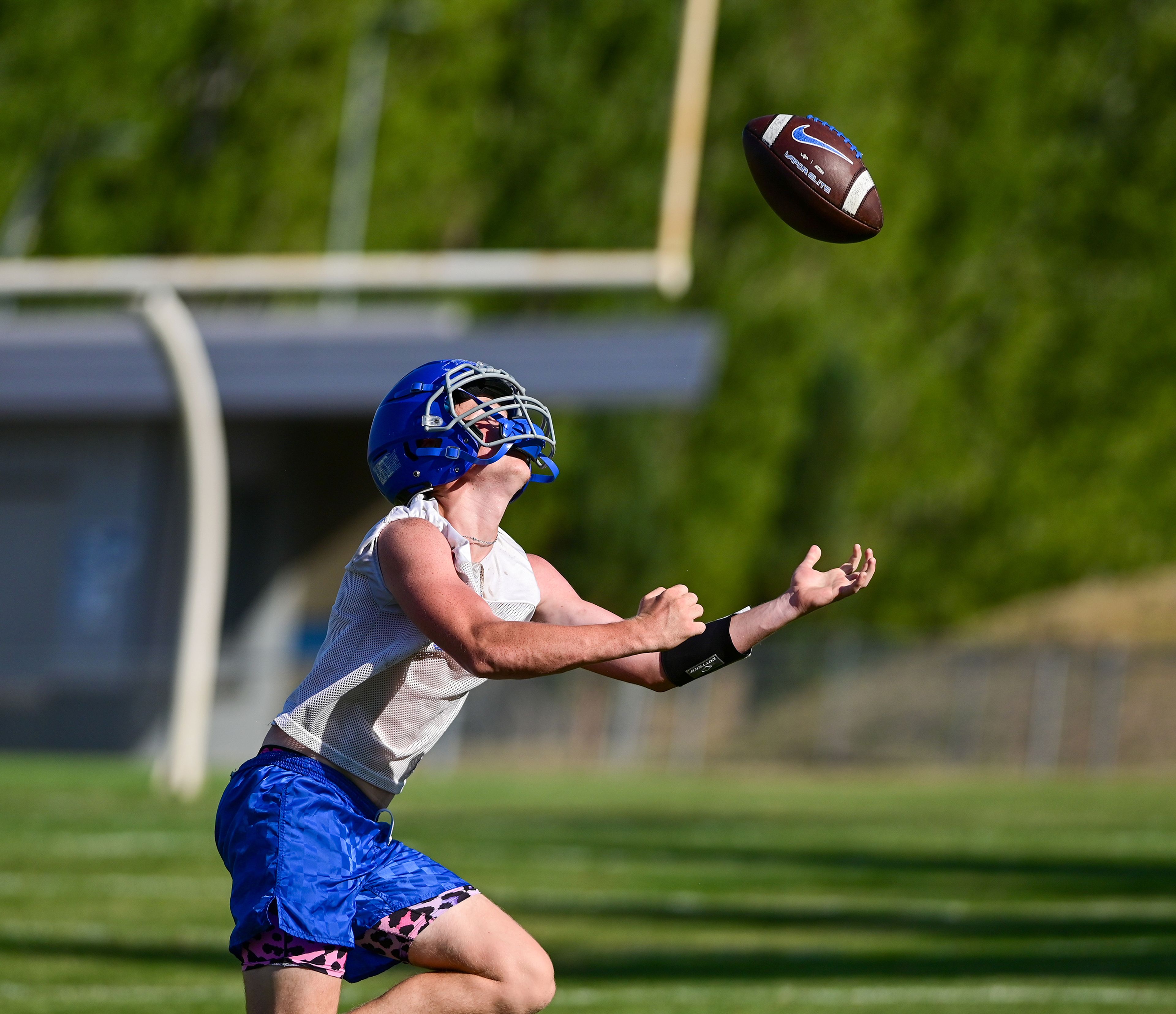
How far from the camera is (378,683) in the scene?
444 cm

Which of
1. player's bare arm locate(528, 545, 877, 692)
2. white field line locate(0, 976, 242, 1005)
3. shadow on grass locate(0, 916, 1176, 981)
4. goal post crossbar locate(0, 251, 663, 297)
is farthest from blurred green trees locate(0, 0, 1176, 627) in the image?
player's bare arm locate(528, 545, 877, 692)

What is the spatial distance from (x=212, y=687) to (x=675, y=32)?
17.4 metres

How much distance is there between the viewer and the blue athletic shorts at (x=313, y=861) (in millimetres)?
4137

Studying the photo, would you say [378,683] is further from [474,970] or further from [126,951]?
[126,951]

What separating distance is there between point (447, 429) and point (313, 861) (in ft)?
3.28

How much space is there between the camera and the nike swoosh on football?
18.8 feet

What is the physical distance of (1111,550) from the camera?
38.1m

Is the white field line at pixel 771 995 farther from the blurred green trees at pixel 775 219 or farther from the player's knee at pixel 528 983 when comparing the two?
the blurred green trees at pixel 775 219

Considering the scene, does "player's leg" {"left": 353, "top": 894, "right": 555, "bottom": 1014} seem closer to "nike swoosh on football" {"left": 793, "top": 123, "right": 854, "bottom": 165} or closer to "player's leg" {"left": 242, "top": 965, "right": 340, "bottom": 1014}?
"player's leg" {"left": 242, "top": 965, "right": 340, "bottom": 1014}

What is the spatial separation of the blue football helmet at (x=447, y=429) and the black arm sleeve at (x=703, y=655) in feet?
1.78

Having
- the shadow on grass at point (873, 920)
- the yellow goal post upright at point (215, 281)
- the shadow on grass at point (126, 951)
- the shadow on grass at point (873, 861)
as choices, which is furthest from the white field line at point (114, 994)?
the yellow goal post upright at point (215, 281)

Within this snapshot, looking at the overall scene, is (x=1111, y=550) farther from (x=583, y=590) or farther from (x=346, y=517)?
(x=346, y=517)

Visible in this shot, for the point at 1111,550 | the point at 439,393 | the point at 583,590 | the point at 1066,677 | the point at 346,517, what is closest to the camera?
the point at 439,393

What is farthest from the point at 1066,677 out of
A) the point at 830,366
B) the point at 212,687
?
the point at 212,687
